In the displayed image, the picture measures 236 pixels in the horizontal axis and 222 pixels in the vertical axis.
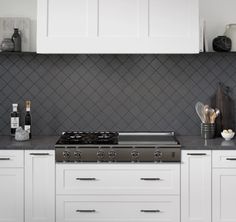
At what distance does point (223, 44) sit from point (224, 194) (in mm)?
1220

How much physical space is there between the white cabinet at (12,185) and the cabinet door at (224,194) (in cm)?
147

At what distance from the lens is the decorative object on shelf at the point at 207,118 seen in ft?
12.9

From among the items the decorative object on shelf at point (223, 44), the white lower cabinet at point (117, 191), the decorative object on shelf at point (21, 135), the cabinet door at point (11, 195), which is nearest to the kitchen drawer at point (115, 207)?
the white lower cabinet at point (117, 191)

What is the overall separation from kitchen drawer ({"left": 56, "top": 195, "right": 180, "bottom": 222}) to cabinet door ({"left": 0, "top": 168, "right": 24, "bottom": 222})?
0.96 ft

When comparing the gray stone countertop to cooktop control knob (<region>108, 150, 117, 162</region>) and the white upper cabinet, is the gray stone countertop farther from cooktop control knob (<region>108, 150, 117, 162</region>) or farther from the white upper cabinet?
the white upper cabinet

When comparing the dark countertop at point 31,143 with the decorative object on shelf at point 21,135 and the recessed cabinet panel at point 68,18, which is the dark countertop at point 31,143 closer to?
the decorative object on shelf at point 21,135

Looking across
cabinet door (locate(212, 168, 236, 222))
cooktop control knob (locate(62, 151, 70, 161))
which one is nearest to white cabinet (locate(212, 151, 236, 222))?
cabinet door (locate(212, 168, 236, 222))

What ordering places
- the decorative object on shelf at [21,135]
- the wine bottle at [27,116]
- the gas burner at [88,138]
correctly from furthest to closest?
the wine bottle at [27,116]
the decorative object on shelf at [21,135]
the gas burner at [88,138]

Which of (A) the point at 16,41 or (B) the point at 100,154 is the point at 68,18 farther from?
(B) the point at 100,154

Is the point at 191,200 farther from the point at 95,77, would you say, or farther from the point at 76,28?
the point at 76,28

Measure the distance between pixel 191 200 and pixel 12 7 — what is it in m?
2.22

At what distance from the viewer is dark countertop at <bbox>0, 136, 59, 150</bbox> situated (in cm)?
360

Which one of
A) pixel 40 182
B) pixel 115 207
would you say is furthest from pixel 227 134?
pixel 40 182

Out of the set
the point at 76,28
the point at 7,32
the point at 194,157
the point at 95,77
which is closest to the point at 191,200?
the point at 194,157
